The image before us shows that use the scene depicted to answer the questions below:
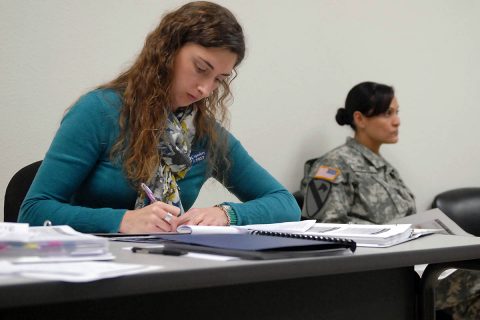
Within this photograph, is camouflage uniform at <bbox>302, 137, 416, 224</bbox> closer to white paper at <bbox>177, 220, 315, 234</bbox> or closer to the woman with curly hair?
the woman with curly hair

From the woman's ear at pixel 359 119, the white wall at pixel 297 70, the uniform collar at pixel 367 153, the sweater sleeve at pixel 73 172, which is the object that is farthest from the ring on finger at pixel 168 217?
the woman's ear at pixel 359 119

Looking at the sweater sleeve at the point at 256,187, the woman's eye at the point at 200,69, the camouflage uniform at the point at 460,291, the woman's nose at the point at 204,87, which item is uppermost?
the woman's eye at the point at 200,69

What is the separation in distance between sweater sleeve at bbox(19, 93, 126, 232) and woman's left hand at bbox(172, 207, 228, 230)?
12 cm

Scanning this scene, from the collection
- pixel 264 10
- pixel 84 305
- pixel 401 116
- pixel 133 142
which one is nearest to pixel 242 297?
pixel 84 305

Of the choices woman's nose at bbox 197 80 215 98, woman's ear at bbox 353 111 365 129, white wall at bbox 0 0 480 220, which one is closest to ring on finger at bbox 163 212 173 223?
woman's nose at bbox 197 80 215 98

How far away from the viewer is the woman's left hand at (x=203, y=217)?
3.81ft

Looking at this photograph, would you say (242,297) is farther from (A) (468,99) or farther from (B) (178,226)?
(A) (468,99)

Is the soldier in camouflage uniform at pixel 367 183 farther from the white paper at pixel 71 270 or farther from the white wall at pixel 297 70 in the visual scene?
the white paper at pixel 71 270

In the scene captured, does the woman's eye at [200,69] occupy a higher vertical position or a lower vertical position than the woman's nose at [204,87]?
higher

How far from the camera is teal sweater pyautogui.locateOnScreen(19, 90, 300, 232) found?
1.19 m

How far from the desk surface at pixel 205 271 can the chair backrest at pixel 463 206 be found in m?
2.10

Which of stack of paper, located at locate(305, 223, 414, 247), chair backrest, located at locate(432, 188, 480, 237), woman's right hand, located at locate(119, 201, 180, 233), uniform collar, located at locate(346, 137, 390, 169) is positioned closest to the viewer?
stack of paper, located at locate(305, 223, 414, 247)

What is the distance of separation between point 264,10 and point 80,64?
89 centimetres

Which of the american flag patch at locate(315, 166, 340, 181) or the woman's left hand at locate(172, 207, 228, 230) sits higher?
the woman's left hand at locate(172, 207, 228, 230)
